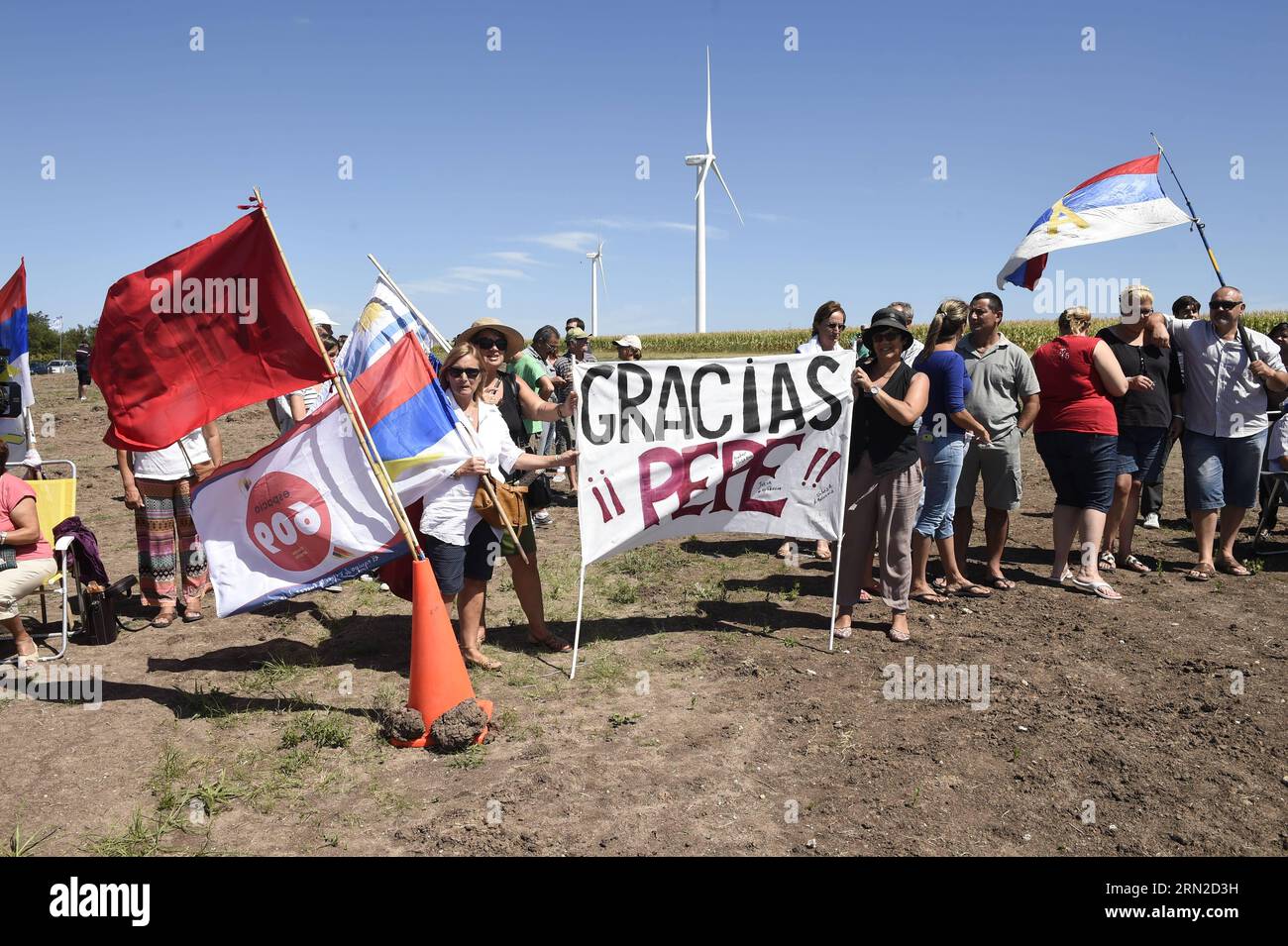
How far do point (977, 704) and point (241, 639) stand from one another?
5255mm

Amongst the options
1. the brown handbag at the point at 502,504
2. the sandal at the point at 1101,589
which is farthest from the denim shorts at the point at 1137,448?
the brown handbag at the point at 502,504

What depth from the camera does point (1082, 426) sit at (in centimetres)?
695

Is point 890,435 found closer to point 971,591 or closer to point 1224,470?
point 971,591

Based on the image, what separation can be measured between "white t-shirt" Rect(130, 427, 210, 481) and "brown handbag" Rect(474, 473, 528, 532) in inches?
105

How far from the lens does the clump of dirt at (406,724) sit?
4676 millimetres

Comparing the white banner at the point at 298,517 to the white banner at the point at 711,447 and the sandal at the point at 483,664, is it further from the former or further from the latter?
the white banner at the point at 711,447

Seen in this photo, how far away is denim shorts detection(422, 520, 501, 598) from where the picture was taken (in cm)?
537

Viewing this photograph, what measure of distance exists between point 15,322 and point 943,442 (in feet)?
25.8

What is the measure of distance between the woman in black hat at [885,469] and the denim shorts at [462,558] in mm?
2411

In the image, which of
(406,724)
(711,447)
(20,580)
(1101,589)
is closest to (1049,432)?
(1101,589)

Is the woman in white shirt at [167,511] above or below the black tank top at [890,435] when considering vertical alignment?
below

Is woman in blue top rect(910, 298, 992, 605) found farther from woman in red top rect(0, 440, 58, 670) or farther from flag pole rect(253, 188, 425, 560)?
woman in red top rect(0, 440, 58, 670)

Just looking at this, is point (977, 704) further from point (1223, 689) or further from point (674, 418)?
point (674, 418)

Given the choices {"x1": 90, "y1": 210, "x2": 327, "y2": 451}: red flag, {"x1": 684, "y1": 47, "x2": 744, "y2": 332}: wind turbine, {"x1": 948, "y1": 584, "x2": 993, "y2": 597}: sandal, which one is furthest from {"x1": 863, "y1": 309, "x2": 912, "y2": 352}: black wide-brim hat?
{"x1": 684, "y1": 47, "x2": 744, "y2": 332}: wind turbine
